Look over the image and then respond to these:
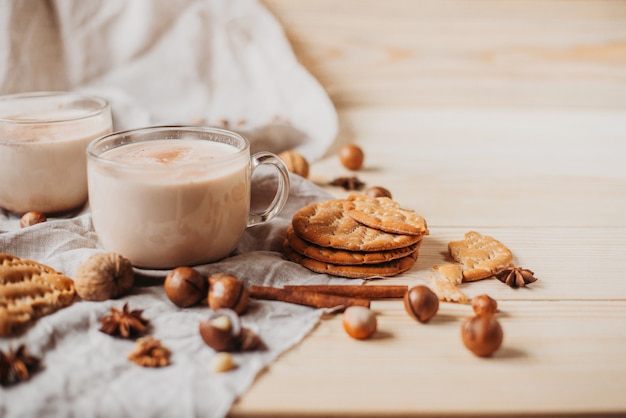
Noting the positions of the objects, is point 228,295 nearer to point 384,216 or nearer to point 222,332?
point 222,332


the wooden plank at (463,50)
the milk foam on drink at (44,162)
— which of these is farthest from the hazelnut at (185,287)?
the wooden plank at (463,50)

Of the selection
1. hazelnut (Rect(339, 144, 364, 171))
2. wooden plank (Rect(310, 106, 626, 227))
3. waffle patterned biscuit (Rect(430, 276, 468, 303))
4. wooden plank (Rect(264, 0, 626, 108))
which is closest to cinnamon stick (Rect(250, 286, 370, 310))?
waffle patterned biscuit (Rect(430, 276, 468, 303))

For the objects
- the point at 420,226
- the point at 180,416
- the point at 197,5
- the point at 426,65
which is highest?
the point at 197,5

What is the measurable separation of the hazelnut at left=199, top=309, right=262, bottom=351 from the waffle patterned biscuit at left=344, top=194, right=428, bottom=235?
0.35 meters

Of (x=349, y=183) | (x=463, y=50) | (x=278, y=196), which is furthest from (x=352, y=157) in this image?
(x=463, y=50)

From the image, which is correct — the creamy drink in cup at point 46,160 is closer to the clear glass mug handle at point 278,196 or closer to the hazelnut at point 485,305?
the clear glass mug handle at point 278,196

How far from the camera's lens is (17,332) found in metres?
0.89

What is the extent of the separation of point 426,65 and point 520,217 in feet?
3.19

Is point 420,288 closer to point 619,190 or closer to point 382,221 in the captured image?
point 382,221

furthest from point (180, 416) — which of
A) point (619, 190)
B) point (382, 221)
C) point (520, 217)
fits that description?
point (619, 190)

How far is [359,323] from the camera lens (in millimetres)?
896

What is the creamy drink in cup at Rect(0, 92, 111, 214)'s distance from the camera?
4.26ft

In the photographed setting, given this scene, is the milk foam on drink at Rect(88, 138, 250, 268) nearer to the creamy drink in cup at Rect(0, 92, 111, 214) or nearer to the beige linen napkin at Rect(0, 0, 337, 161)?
the creamy drink in cup at Rect(0, 92, 111, 214)

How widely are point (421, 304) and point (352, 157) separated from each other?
0.83 m
